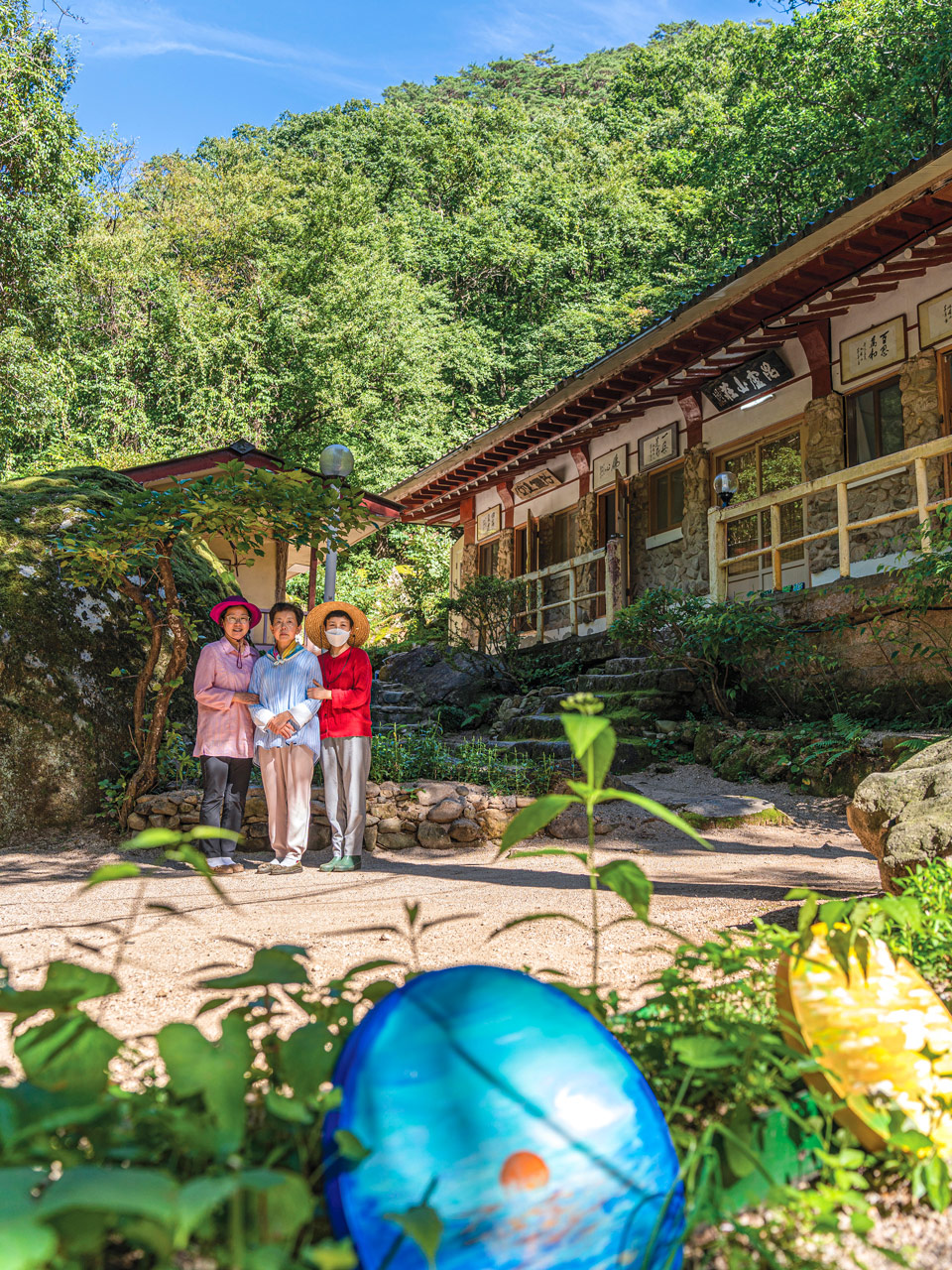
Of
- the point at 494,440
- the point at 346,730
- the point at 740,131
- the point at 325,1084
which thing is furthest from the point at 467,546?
the point at 325,1084

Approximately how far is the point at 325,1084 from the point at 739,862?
418 centimetres

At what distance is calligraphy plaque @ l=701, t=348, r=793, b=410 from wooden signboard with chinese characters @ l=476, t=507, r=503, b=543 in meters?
6.16

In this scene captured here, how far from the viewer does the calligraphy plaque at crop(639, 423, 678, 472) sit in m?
12.2

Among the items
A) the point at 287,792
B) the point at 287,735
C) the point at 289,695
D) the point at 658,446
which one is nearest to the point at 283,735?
the point at 287,735

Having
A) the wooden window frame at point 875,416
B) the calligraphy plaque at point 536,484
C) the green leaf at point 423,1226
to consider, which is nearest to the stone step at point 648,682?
the wooden window frame at point 875,416

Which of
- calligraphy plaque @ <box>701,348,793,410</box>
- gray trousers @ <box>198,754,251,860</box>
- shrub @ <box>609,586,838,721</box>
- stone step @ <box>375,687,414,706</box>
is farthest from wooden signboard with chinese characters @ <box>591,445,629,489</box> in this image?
gray trousers @ <box>198,754,251,860</box>

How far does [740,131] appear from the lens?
73.4ft

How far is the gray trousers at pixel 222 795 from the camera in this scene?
5387 mm

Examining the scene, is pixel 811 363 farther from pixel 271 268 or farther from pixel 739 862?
pixel 271 268

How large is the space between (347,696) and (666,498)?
27.1 ft

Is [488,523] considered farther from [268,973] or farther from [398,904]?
[268,973]

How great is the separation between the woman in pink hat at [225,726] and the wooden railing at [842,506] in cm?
523

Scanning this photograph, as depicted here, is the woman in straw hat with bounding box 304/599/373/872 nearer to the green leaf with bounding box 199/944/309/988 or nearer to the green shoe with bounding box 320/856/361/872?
the green shoe with bounding box 320/856/361/872

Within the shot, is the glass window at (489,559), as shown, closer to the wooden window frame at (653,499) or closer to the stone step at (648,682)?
the wooden window frame at (653,499)
